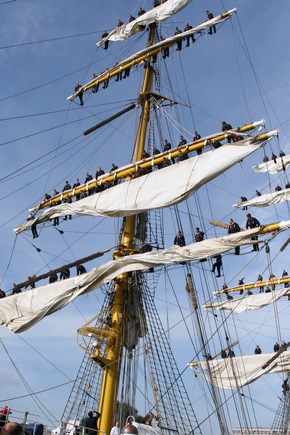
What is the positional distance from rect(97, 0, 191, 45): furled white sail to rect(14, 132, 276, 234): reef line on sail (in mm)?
7411

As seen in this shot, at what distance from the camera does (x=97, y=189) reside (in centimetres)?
1805

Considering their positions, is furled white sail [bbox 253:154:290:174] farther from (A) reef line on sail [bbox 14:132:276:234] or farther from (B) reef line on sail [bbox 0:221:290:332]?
(B) reef line on sail [bbox 0:221:290:332]

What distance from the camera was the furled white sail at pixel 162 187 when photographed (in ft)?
48.8

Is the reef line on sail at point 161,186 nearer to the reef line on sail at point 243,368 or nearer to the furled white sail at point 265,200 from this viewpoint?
the furled white sail at point 265,200

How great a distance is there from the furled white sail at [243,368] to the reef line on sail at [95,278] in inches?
465

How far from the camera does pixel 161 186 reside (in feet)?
51.4

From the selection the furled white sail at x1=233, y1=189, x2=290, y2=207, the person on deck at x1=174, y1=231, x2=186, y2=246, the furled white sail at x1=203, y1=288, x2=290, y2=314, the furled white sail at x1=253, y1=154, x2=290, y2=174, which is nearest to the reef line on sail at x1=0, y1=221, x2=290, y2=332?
the person on deck at x1=174, y1=231, x2=186, y2=246

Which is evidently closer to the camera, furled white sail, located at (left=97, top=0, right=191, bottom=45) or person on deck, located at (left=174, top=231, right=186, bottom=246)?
person on deck, located at (left=174, top=231, right=186, bottom=246)

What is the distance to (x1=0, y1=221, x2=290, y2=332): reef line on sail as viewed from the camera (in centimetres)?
1395

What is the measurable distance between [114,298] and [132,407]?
3.36 m

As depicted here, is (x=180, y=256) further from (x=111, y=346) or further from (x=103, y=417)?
(x=103, y=417)

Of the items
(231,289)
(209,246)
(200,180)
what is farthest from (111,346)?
(231,289)

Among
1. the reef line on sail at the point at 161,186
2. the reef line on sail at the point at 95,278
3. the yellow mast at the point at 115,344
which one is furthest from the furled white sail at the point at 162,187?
the reef line on sail at the point at 95,278

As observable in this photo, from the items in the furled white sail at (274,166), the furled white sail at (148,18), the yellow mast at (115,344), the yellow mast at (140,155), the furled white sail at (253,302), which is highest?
the furled white sail at (148,18)
